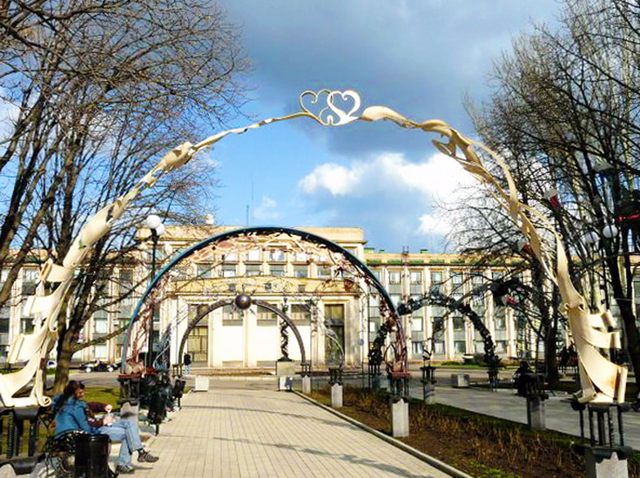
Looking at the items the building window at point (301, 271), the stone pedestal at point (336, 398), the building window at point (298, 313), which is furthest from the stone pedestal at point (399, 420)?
the building window at point (301, 271)

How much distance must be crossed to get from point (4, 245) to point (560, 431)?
1350 centimetres

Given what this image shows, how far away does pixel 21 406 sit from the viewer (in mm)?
7191

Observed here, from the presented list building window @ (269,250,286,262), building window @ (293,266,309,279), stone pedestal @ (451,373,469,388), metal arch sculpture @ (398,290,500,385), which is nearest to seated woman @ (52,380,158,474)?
building window @ (269,250,286,262)

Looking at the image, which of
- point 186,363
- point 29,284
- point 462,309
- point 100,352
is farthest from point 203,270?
point 462,309

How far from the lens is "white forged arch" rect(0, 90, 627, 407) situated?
731cm

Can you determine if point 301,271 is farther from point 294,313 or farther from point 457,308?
point 457,308

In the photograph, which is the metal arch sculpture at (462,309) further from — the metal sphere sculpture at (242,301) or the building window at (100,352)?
the building window at (100,352)

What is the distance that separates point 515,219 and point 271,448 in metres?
7.64

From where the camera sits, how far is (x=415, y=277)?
8538cm

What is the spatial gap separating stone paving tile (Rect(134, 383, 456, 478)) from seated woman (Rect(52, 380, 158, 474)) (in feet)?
1.36

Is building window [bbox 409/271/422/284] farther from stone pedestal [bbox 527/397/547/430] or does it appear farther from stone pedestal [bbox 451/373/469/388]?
stone pedestal [bbox 527/397/547/430]

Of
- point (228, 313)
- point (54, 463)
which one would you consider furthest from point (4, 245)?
point (228, 313)

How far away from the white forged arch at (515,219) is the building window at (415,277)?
255 ft

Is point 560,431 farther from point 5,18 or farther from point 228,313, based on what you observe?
point 228,313
